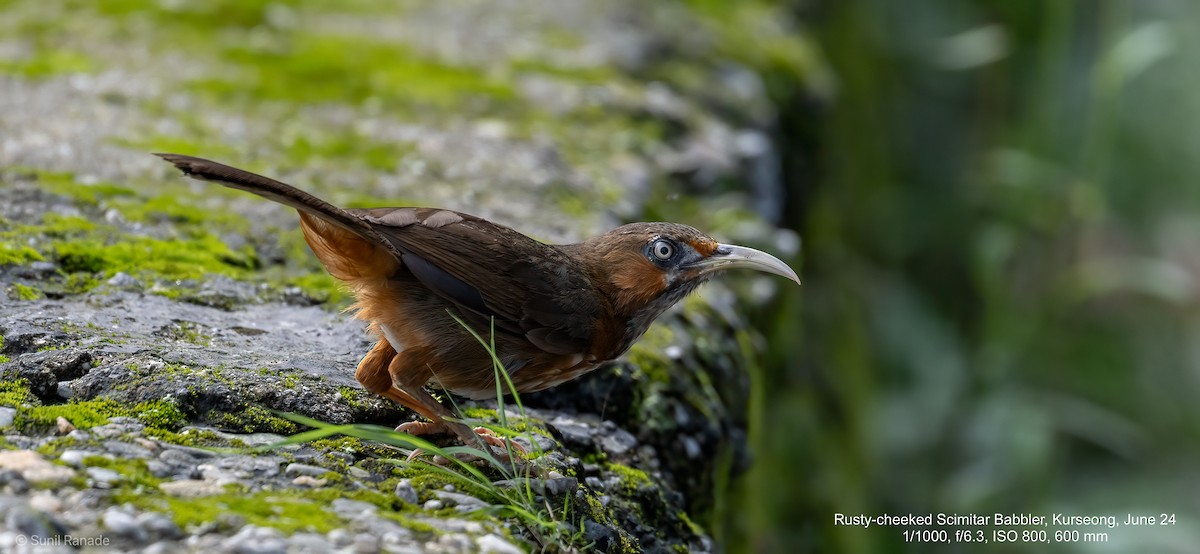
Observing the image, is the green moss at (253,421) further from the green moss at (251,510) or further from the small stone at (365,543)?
the small stone at (365,543)

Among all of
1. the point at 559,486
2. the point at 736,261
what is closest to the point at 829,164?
the point at 736,261

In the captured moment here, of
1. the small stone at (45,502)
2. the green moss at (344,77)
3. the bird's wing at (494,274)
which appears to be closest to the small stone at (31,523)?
the small stone at (45,502)

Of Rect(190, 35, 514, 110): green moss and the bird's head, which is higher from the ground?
Rect(190, 35, 514, 110): green moss

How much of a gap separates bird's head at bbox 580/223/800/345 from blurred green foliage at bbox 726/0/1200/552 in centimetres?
123

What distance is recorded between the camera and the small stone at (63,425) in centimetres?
267

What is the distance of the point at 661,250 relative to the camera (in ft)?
11.7

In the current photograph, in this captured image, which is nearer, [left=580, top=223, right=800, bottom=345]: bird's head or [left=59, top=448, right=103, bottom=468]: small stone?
[left=59, top=448, right=103, bottom=468]: small stone

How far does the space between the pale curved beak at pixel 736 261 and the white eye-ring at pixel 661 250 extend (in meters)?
0.09

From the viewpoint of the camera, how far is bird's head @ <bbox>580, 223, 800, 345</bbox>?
3.53 meters

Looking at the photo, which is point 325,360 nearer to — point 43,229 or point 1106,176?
point 43,229

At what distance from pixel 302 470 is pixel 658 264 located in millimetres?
1352

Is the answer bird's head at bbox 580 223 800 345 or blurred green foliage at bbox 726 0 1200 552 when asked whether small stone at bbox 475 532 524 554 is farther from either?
blurred green foliage at bbox 726 0 1200 552

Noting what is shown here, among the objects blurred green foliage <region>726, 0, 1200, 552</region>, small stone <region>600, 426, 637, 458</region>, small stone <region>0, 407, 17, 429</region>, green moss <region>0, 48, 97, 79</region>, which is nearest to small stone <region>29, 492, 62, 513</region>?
small stone <region>0, 407, 17, 429</region>

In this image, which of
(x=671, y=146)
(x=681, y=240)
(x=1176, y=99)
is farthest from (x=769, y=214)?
(x=1176, y=99)
